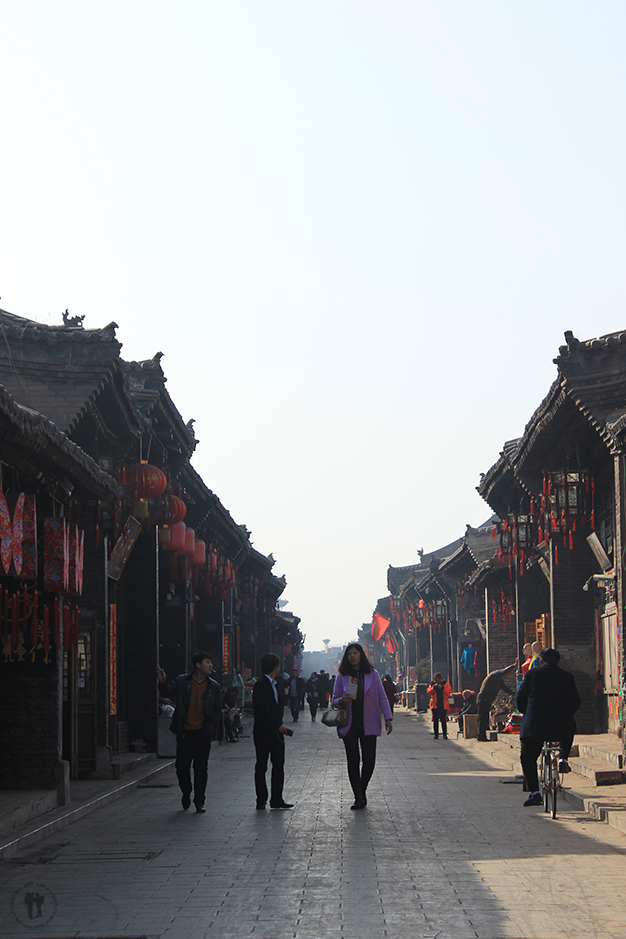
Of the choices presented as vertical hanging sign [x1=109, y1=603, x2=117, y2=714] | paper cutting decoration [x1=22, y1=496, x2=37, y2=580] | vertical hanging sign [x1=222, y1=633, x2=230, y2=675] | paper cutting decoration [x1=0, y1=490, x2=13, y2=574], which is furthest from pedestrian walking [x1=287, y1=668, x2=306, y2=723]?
paper cutting decoration [x1=0, y1=490, x2=13, y2=574]

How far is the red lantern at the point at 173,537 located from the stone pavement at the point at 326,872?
8034 mm

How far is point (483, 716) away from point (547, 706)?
1132cm

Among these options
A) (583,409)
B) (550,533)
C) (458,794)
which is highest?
(583,409)

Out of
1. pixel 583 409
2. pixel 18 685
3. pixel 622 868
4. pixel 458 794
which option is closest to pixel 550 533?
pixel 583 409

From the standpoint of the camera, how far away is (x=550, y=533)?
740 inches

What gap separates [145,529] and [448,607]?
22.4 meters

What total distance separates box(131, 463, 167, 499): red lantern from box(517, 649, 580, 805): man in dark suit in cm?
758

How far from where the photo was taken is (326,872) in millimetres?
7973

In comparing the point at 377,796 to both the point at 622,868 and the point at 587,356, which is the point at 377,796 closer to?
the point at 622,868

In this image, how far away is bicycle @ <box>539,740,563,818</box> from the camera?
1060 cm

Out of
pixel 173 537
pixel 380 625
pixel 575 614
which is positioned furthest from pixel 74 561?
pixel 380 625

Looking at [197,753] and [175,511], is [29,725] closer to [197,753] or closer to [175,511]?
[197,753]

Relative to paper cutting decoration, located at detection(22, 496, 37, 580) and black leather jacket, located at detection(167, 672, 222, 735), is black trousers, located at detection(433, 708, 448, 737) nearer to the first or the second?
black leather jacket, located at detection(167, 672, 222, 735)

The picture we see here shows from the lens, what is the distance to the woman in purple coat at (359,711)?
37.6ft
